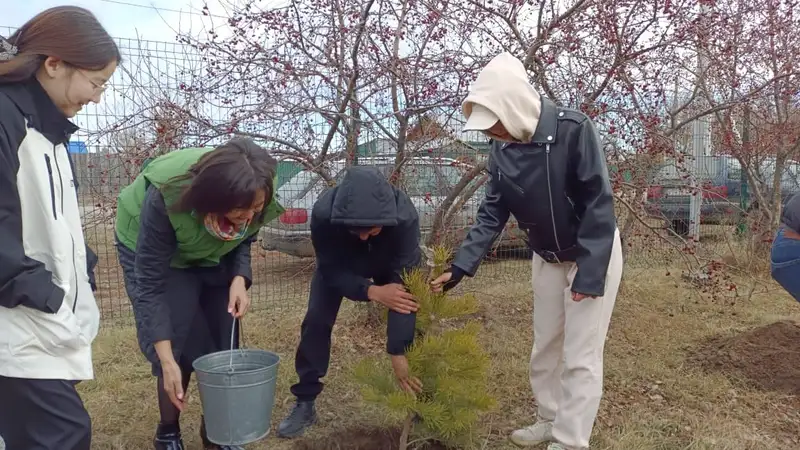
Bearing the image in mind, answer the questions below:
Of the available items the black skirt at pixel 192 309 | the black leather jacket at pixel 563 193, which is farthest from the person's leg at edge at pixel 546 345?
the black skirt at pixel 192 309

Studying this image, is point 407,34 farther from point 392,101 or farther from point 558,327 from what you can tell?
point 558,327

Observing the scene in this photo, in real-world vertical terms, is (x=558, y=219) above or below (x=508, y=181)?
below

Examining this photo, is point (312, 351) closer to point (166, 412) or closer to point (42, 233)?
point (166, 412)

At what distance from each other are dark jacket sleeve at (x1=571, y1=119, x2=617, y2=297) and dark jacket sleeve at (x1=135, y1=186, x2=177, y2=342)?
59.4 inches

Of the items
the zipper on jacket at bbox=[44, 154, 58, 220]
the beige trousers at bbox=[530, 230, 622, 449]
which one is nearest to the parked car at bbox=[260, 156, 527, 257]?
the beige trousers at bbox=[530, 230, 622, 449]

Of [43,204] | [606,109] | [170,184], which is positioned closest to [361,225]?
[170,184]

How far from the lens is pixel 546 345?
2723 mm

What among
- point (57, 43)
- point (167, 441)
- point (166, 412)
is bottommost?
point (167, 441)

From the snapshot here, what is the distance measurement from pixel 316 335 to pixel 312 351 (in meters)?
0.08

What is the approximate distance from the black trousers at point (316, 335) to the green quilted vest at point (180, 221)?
49 cm

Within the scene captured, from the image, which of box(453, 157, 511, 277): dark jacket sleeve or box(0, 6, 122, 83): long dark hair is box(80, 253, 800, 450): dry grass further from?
box(0, 6, 122, 83): long dark hair

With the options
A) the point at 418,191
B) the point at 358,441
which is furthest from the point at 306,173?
the point at 358,441

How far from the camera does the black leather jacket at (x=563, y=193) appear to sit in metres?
2.33

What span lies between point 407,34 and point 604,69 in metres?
1.27
